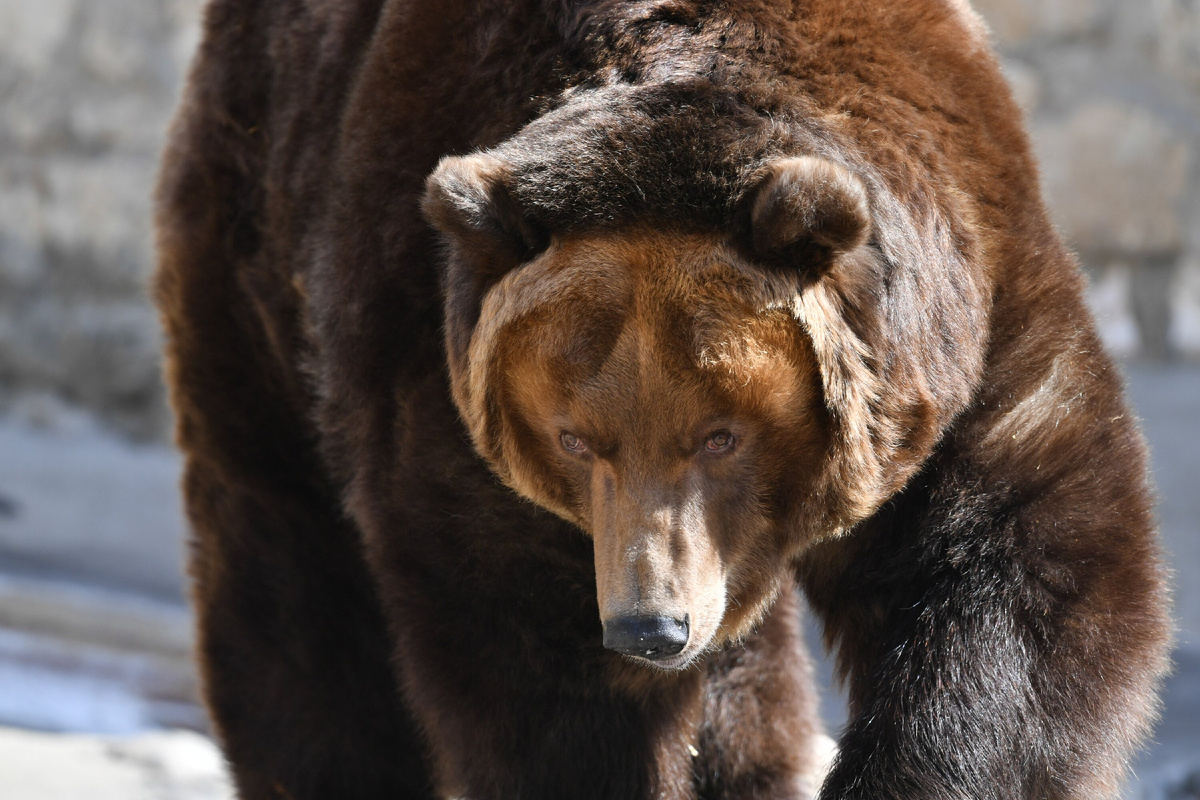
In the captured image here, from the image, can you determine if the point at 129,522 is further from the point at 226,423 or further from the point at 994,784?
the point at 994,784

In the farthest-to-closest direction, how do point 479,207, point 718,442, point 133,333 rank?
point 133,333
point 718,442
point 479,207

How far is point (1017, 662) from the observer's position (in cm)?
304

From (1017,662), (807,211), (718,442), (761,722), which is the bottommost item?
(761,722)

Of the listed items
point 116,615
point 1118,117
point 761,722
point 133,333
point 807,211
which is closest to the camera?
point 807,211

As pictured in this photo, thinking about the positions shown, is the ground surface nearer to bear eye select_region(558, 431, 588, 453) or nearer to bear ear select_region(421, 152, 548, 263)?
bear eye select_region(558, 431, 588, 453)

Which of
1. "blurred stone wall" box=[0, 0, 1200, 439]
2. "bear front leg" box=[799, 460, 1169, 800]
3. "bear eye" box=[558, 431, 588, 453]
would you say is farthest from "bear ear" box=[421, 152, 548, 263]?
"blurred stone wall" box=[0, 0, 1200, 439]

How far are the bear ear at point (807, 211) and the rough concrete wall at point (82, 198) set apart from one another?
6.99 metres

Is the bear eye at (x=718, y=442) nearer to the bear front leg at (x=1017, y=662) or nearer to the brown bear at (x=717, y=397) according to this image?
the brown bear at (x=717, y=397)

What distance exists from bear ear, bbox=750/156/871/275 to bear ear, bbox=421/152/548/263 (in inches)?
19.9

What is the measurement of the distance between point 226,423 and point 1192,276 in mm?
6326

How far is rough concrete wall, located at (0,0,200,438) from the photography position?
915 cm

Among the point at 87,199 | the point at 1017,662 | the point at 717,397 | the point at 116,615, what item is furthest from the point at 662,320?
the point at 87,199

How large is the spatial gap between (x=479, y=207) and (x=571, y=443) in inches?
22.1

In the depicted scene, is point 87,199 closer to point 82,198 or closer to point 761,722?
point 82,198
